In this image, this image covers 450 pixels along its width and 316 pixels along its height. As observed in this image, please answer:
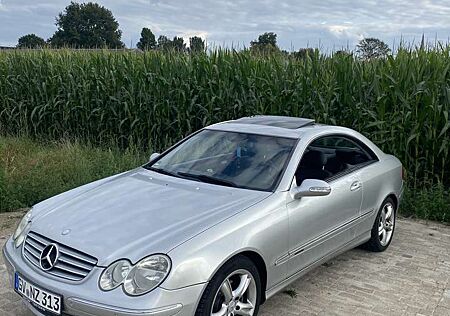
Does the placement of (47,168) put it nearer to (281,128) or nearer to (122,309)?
(281,128)

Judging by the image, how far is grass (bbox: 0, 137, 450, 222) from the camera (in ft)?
21.9

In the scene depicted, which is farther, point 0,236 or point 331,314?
point 0,236

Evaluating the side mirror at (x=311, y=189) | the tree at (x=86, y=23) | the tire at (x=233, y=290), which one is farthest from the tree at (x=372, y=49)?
the tree at (x=86, y=23)

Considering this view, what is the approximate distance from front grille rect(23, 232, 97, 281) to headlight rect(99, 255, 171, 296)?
0.47 feet

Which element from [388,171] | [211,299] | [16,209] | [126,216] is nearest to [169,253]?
[211,299]

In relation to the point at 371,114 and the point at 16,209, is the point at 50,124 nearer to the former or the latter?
the point at 16,209

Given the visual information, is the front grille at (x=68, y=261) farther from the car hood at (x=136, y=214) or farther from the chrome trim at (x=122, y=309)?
the chrome trim at (x=122, y=309)

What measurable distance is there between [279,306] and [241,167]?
1.17 m

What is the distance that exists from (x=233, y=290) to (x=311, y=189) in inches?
39.9

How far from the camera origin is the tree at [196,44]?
9760mm

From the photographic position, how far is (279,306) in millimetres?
3936

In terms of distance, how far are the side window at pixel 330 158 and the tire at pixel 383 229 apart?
56 cm

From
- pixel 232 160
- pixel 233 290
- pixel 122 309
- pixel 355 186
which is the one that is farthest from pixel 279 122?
pixel 122 309

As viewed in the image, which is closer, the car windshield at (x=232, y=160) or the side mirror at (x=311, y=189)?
the side mirror at (x=311, y=189)
